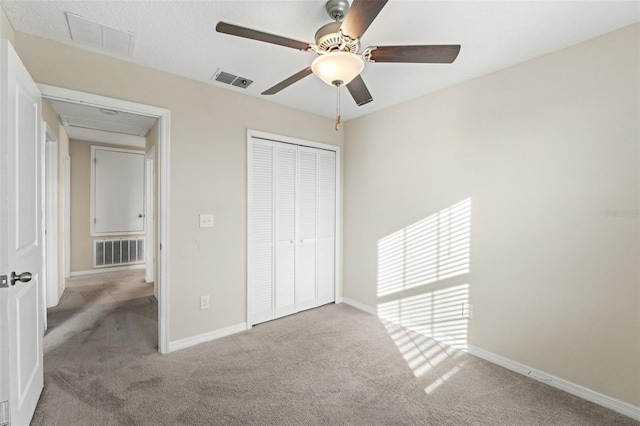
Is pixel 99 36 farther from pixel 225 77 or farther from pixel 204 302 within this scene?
pixel 204 302

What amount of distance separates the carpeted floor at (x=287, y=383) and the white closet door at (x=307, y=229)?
57 centimetres

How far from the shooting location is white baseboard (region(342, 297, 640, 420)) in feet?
6.23

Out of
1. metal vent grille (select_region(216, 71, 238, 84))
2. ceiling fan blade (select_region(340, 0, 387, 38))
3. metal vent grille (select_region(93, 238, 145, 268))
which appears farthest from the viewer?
metal vent grille (select_region(93, 238, 145, 268))

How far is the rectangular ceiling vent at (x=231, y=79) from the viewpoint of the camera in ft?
8.63

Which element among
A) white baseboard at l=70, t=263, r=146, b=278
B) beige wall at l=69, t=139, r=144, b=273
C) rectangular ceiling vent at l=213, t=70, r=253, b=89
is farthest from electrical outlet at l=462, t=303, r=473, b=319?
beige wall at l=69, t=139, r=144, b=273

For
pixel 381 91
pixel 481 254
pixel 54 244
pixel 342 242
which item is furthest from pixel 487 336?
pixel 54 244

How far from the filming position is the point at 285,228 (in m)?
3.51

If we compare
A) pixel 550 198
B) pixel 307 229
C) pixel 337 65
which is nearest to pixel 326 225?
pixel 307 229

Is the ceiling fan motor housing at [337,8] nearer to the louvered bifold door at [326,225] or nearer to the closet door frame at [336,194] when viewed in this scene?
the closet door frame at [336,194]

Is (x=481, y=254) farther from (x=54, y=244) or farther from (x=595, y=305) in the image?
(x=54, y=244)

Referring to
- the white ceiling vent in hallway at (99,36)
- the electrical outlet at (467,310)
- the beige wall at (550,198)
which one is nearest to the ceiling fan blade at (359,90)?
the beige wall at (550,198)

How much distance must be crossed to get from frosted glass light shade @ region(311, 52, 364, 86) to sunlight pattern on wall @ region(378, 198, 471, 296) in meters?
1.76

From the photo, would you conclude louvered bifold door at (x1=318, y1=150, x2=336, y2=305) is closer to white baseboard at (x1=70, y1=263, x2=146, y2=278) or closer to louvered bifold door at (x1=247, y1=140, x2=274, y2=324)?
louvered bifold door at (x1=247, y1=140, x2=274, y2=324)

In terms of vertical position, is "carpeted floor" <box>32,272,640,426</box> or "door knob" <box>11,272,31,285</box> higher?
"door knob" <box>11,272,31,285</box>
